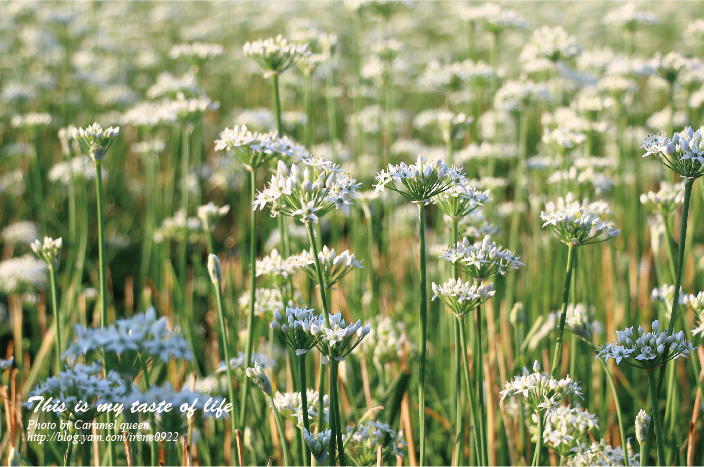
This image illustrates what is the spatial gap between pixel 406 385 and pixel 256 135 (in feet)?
4.78

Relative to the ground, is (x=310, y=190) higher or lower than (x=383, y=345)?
higher

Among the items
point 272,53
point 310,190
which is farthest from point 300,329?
point 272,53

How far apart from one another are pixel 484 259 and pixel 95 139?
68.7 inches

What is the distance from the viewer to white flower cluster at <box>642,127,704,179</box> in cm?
200

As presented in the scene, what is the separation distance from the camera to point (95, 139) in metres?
2.43

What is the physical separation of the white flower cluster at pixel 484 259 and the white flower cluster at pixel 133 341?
3.43ft

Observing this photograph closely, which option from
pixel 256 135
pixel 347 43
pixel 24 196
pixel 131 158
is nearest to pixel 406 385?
pixel 256 135

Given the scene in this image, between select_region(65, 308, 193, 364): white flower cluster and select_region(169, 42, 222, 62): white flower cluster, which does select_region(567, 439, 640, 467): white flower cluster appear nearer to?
select_region(65, 308, 193, 364): white flower cluster

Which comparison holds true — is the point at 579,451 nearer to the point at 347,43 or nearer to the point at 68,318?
the point at 68,318

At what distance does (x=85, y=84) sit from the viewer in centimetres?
747

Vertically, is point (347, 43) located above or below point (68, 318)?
above

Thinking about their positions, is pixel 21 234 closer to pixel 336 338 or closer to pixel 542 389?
pixel 336 338

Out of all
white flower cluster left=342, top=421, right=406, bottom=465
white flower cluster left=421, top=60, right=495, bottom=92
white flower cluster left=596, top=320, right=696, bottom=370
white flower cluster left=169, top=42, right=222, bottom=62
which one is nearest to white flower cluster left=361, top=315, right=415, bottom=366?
white flower cluster left=342, top=421, right=406, bottom=465

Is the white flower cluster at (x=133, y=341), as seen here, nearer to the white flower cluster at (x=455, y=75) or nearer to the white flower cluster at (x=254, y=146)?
the white flower cluster at (x=254, y=146)
